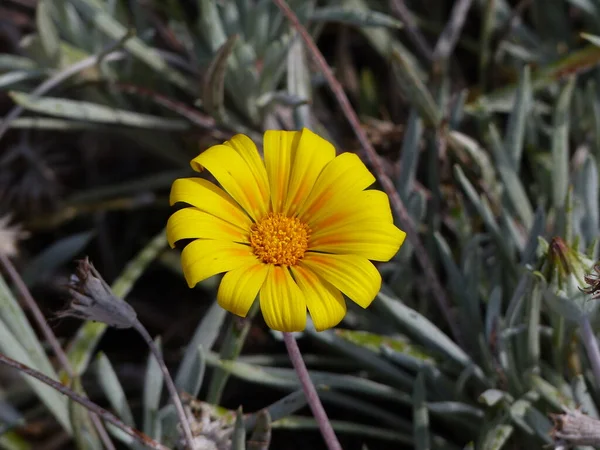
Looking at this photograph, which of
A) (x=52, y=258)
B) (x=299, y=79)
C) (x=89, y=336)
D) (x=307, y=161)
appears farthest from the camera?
(x=52, y=258)

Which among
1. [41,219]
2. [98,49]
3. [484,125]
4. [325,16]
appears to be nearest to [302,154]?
[325,16]

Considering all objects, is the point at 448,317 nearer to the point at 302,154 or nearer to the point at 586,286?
the point at 586,286

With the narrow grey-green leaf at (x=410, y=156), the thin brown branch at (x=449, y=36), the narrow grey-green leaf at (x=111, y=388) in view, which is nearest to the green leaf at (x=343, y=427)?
the narrow grey-green leaf at (x=111, y=388)

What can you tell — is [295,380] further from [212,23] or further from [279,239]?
[212,23]

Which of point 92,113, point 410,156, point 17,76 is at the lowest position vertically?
point 410,156

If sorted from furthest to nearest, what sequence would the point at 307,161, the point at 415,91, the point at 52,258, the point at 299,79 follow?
the point at 52,258 → the point at 299,79 → the point at 415,91 → the point at 307,161

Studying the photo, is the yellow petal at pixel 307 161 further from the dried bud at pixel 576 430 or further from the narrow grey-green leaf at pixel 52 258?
the narrow grey-green leaf at pixel 52 258

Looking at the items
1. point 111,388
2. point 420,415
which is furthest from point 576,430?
point 111,388
